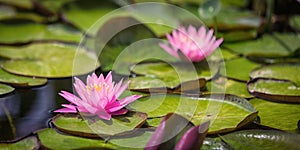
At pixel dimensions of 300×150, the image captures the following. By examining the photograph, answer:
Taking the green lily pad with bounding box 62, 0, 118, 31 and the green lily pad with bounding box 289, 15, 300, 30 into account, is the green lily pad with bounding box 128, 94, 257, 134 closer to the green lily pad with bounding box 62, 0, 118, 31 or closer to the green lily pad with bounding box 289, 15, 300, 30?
the green lily pad with bounding box 62, 0, 118, 31

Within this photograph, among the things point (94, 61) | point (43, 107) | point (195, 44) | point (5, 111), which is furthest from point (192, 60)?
point (5, 111)

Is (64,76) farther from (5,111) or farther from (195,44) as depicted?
(195,44)

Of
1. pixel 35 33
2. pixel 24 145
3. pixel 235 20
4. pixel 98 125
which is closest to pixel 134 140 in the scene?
pixel 98 125

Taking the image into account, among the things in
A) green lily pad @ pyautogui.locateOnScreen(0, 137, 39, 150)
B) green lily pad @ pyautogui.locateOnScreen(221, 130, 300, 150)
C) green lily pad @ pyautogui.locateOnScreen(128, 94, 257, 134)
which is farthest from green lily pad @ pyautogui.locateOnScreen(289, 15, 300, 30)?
green lily pad @ pyautogui.locateOnScreen(0, 137, 39, 150)

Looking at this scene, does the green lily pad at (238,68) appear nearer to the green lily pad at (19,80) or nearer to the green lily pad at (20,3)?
the green lily pad at (19,80)

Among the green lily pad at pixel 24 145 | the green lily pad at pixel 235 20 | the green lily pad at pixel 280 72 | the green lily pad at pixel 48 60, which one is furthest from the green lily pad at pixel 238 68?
the green lily pad at pixel 24 145
